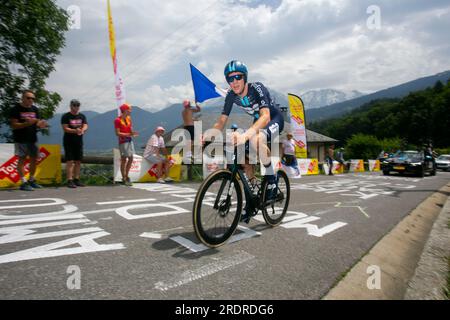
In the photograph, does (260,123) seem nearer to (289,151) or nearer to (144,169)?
(144,169)

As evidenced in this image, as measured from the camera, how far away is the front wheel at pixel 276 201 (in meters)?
3.51

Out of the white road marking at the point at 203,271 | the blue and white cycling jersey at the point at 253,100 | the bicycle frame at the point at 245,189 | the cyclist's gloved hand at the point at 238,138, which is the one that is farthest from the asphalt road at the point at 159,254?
the blue and white cycling jersey at the point at 253,100

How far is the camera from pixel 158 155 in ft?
31.1

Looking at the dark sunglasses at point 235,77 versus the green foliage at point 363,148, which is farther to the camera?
the green foliage at point 363,148

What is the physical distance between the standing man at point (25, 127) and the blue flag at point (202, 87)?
8.00m

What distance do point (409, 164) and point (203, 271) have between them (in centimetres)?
1870

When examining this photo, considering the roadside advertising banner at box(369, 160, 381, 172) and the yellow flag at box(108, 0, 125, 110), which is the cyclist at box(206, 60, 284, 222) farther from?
the roadside advertising banner at box(369, 160, 381, 172)

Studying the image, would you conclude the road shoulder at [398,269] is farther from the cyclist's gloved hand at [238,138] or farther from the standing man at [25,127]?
the standing man at [25,127]

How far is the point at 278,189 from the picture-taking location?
3.86 meters

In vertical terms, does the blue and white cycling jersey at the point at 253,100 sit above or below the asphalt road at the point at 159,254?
above

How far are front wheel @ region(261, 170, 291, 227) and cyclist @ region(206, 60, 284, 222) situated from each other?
0.07 metres

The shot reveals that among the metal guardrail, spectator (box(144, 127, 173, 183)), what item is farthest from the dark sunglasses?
the metal guardrail

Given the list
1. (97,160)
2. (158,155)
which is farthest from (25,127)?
(158,155)

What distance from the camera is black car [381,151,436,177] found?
1656cm
